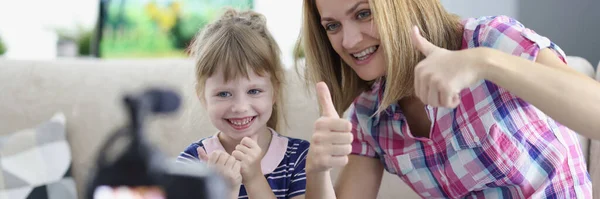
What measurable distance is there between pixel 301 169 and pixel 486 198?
37 centimetres

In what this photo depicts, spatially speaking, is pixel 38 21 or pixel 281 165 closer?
pixel 281 165

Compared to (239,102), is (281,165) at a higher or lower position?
lower

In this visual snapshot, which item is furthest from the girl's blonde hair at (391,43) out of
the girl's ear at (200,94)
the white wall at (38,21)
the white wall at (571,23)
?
the white wall at (38,21)

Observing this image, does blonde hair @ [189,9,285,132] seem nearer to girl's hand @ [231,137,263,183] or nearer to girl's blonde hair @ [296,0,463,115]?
girl's blonde hair @ [296,0,463,115]

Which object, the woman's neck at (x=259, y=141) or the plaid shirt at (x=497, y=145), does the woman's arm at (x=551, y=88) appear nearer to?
the plaid shirt at (x=497, y=145)

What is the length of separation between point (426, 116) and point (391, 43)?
0.27 meters

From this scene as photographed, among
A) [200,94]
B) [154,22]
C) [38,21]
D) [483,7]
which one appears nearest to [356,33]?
[200,94]

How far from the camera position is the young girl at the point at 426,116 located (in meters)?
1.15

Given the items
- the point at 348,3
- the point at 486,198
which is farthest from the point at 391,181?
the point at 348,3

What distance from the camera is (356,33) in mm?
1210

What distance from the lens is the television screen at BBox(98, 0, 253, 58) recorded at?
3.44m

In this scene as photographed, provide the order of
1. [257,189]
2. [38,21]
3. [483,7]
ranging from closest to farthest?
1. [257,189]
2. [483,7]
3. [38,21]

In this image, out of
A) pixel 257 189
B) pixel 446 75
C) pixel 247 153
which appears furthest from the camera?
pixel 257 189

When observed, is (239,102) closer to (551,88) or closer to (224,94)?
(224,94)
